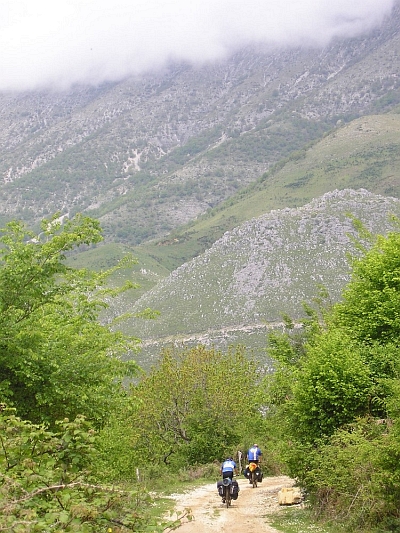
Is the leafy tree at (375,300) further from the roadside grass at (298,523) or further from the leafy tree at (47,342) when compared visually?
the leafy tree at (47,342)

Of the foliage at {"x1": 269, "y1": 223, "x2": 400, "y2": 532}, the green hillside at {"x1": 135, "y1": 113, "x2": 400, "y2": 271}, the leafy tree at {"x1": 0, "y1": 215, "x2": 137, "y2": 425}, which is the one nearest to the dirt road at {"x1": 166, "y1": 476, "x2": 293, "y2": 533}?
the foliage at {"x1": 269, "y1": 223, "x2": 400, "y2": 532}

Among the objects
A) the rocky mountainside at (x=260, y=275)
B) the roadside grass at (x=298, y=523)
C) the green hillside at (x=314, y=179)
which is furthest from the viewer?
the green hillside at (x=314, y=179)

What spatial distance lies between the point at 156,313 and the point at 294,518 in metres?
6.72

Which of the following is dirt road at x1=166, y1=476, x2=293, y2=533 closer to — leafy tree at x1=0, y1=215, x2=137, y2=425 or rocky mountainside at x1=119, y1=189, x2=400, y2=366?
leafy tree at x1=0, y1=215, x2=137, y2=425

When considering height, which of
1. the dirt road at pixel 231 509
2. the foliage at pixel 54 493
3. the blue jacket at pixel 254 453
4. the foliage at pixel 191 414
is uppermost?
the foliage at pixel 54 493

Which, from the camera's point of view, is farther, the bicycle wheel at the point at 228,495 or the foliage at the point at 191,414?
the foliage at the point at 191,414

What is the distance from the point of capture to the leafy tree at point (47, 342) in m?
11.6

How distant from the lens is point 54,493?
6832 millimetres

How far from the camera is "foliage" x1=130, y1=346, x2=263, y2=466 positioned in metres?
35.8

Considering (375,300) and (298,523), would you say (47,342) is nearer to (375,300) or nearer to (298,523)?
(298,523)

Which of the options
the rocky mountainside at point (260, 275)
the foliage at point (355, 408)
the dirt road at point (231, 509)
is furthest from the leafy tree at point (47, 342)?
the rocky mountainside at point (260, 275)

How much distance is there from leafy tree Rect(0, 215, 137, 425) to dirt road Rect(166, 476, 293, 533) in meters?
3.36

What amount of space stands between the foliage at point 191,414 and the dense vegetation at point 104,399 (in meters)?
9.00

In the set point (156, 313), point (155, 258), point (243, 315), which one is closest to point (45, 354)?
point (156, 313)
